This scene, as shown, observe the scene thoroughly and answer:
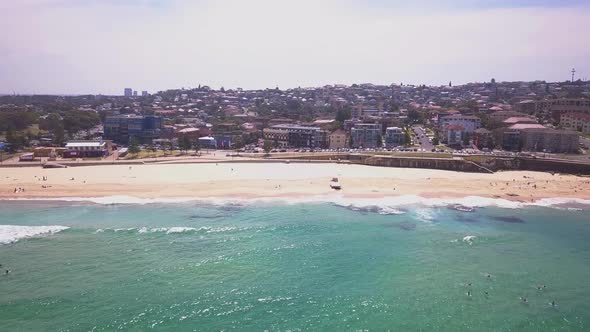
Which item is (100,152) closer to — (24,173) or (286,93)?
(24,173)

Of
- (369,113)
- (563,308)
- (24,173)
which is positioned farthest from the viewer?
(369,113)

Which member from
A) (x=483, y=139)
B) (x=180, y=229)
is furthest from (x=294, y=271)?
(x=483, y=139)

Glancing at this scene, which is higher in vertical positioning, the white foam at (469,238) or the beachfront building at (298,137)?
the beachfront building at (298,137)

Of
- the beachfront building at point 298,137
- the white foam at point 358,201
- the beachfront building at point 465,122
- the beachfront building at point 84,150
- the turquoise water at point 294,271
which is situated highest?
the beachfront building at point 465,122

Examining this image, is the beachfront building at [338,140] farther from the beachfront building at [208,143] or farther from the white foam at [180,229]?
the white foam at [180,229]

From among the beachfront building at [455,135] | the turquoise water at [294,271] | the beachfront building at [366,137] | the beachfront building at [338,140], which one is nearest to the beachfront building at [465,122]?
the beachfront building at [455,135]

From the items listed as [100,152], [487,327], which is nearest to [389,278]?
[487,327]

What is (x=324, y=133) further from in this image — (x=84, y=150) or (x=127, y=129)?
(x=84, y=150)

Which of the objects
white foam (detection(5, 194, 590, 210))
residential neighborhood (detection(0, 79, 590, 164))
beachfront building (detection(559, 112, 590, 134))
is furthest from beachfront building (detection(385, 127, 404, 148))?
beachfront building (detection(559, 112, 590, 134))
